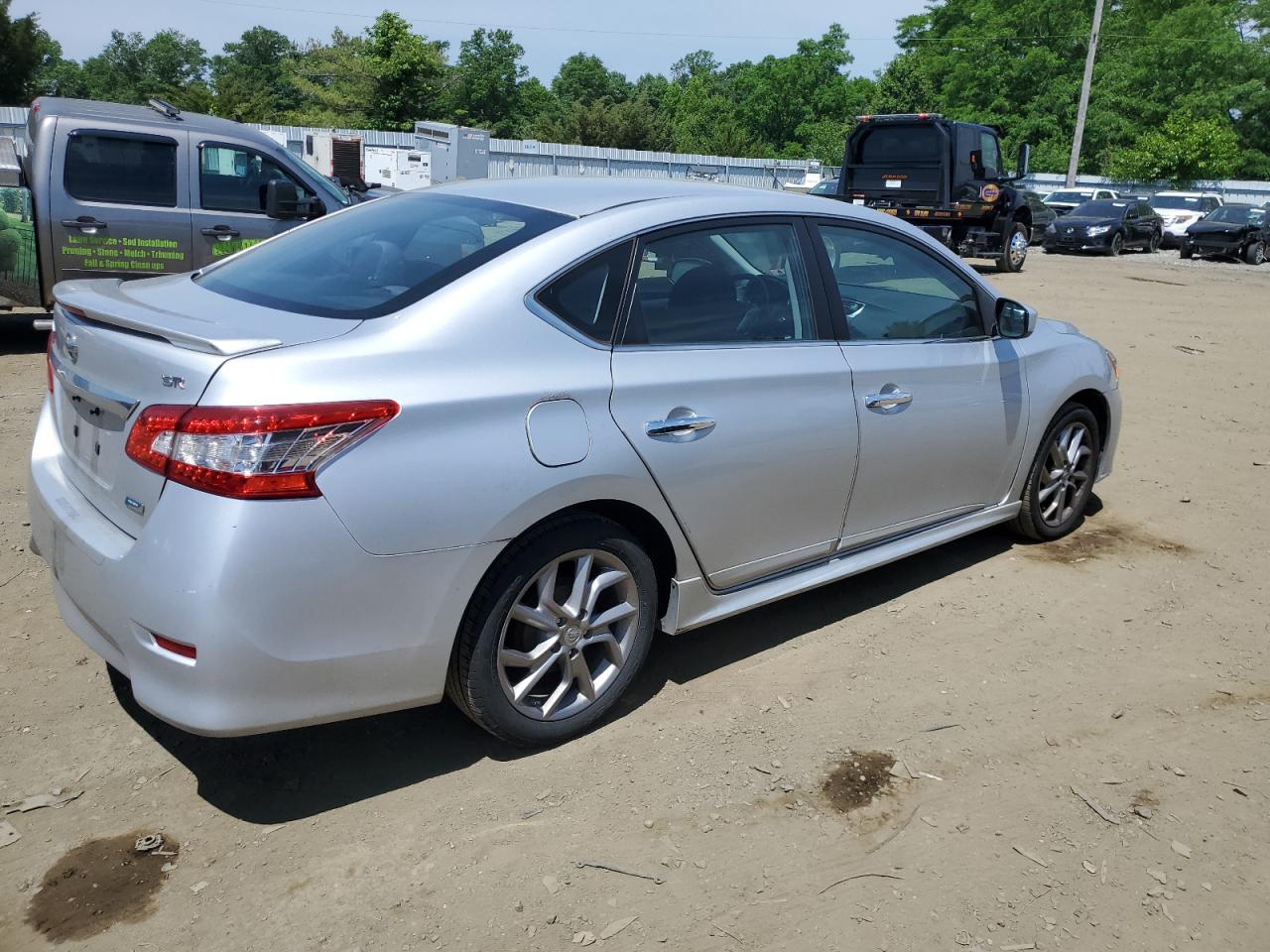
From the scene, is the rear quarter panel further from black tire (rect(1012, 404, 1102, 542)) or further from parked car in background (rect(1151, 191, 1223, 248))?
parked car in background (rect(1151, 191, 1223, 248))

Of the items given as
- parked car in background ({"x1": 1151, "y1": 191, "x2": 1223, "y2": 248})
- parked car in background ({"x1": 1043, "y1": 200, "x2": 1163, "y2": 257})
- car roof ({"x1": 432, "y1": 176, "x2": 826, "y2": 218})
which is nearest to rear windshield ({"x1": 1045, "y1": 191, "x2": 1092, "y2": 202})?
parked car in background ({"x1": 1151, "y1": 191, "x2": 1223, "y2": 248})

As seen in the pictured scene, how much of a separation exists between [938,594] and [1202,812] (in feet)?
5.34

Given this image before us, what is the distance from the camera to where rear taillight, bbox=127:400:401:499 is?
8.21 ft

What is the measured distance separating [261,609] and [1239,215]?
30.7 metres

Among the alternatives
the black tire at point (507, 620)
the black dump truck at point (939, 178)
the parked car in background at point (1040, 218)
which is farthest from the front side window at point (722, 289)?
the parked car in background at point (1040, 218)

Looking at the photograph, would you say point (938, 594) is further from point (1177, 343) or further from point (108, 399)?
point (1177, 343)

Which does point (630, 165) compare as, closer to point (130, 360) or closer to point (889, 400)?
point (889, 400)

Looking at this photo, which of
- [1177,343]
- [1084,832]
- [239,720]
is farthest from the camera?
[1177,343]

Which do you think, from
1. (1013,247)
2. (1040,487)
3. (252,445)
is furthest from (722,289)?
(1013,247)

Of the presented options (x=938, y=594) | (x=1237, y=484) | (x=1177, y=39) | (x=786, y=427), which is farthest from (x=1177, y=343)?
(x=1177, y=39)

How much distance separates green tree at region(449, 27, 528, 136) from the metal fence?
30520 mm

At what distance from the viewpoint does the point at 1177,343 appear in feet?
39.2

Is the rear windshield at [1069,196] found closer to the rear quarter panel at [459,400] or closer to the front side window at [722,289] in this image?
the front side window at [722,289]

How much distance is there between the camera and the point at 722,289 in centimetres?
361
